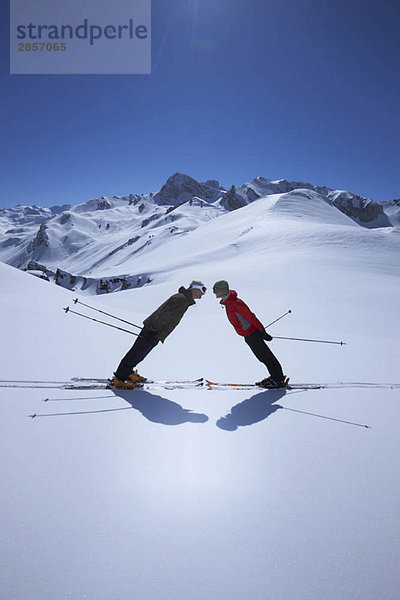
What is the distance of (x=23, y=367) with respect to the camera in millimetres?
5691

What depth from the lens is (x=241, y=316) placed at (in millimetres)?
5496

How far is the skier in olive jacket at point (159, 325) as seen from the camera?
5.26 metres

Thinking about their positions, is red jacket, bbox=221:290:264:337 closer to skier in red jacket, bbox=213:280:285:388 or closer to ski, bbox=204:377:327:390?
skier in red jacket, bbox=213:280:285:388

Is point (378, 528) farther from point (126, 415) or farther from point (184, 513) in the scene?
point (126, 415)

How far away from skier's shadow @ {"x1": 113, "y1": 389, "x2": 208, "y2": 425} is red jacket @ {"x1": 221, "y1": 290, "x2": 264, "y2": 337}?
1.68 meters

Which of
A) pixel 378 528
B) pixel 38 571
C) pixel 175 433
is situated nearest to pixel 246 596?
pixel 378 528

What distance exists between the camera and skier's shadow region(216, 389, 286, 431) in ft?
13.9

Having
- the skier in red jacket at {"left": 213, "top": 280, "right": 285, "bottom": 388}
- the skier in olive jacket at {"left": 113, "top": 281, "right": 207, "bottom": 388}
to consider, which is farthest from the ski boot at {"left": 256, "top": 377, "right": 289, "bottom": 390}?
the skier in olive jacket at {"left": 113, "top": 281, "right": 207, "bottom": 388}

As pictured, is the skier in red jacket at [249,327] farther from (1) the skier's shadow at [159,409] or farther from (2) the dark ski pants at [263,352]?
(1) the skier's shadow at [159,409]

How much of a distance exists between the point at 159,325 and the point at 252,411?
76.7 inches

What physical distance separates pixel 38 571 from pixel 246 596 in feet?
4.57

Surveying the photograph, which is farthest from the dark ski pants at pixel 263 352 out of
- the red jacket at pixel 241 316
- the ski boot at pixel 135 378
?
the ski boot at pixel 135 378

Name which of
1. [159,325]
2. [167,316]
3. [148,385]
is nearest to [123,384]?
[148,385]

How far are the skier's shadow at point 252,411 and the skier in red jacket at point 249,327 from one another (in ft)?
0.95
